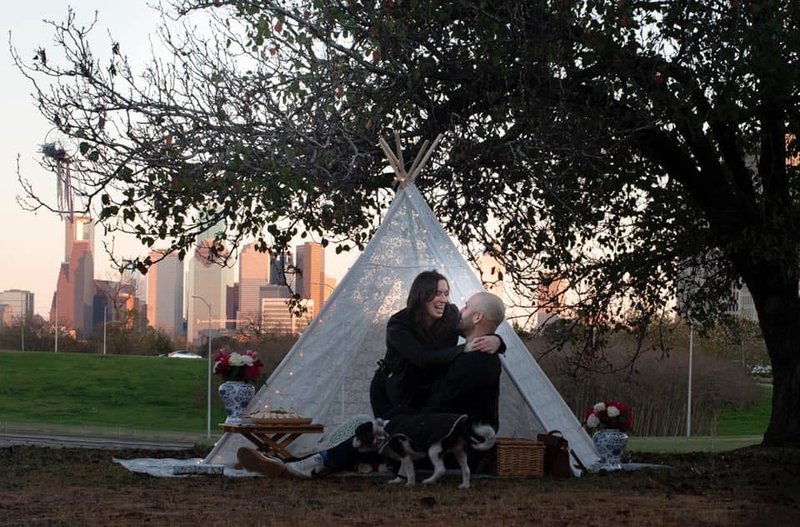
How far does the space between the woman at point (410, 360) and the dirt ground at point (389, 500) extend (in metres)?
0.18

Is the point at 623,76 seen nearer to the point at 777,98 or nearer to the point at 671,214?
the point at 777,98

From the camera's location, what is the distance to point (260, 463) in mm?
10844

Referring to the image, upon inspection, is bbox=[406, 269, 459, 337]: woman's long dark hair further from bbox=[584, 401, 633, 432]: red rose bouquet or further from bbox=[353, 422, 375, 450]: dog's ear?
bbox=[584, 401, 633, 432]: red rose bouquet

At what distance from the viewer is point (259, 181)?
13.3 m

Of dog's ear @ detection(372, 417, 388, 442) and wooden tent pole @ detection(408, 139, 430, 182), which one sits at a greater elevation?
wooden tent pole @ detection(408, 139, 430, 182)

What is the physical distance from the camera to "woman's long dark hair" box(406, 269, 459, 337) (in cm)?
1120

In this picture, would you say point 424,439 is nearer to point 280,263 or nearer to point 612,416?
point 612,416

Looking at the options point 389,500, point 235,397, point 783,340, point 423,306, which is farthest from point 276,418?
point 783,340

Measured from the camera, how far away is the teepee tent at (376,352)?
12.0m

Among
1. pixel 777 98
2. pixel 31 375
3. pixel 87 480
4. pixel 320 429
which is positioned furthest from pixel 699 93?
pixel 31 375

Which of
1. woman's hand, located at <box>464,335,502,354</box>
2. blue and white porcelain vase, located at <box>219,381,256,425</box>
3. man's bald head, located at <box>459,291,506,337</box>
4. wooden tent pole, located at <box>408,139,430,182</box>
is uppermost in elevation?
wooden tent pole, located at <box>408,139,430,182</box>

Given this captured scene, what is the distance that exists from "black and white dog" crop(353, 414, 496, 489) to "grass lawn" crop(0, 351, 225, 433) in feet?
129

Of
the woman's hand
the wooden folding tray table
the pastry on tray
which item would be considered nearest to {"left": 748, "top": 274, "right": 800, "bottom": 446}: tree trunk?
the woman's hand

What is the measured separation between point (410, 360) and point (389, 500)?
182cm
